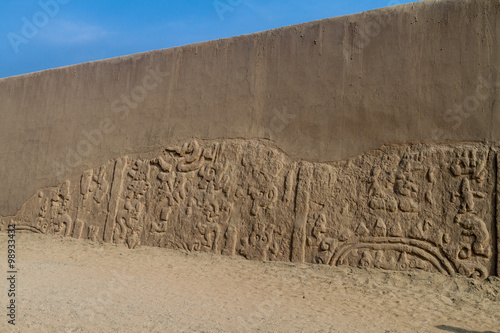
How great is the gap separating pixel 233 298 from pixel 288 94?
2.76 meters

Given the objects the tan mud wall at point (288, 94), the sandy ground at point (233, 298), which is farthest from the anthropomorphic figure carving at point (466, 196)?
the sandy ground at point (233, 298)

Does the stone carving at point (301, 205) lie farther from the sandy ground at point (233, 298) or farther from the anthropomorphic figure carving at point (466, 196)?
the sandy ground at point (233, 298)

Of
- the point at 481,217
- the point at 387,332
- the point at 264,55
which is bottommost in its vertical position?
the point at 387,332

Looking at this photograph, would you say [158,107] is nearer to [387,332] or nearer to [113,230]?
[113,230]

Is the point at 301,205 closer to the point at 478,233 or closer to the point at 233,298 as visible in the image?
the point at 233,298

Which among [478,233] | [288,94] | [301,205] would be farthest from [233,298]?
[288,94]

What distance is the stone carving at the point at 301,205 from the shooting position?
15.9 feet

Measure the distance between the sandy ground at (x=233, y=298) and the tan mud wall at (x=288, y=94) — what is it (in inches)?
60.1

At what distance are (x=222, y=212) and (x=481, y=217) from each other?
299 cm

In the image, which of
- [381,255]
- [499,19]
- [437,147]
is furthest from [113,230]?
[499,19]

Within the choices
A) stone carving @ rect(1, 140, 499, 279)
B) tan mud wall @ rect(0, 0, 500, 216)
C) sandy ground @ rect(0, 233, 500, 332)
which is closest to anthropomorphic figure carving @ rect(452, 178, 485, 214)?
stone carving @ rect(1, 140, 499, 279)

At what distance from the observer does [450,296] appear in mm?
4465

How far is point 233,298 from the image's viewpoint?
451 centimetres

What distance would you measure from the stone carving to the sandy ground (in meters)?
0.23
